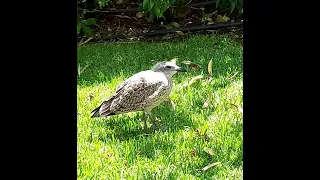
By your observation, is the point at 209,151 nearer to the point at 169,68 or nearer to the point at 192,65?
the point at 169,68

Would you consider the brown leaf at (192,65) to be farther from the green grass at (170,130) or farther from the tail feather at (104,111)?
the tail feather at (104,111)

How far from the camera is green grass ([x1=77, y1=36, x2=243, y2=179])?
1799mm

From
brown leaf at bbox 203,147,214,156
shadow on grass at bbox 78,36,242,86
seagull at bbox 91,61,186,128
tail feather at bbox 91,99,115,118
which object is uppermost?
seagull at bbox 91,61,186,128

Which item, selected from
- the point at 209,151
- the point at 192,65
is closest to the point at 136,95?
the point at 209,151

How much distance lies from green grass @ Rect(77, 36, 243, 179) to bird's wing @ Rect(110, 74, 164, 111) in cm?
11

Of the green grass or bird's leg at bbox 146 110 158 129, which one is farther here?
bird's leg at bbox 146 110 158 129

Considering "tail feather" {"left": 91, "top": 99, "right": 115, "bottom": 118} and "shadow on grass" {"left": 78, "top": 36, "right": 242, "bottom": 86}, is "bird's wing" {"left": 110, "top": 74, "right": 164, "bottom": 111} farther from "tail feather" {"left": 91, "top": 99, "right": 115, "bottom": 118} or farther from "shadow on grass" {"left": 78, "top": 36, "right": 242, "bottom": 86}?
"shadow on grass" {"left": 78, "top": 36, "right": 242, "bottom": 86}

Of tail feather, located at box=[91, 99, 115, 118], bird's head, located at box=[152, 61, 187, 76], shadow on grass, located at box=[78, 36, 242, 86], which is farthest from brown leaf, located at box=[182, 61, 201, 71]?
tail feather, located at box=[91, 99, 115, 118]
